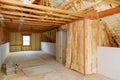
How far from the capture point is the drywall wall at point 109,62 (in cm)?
343

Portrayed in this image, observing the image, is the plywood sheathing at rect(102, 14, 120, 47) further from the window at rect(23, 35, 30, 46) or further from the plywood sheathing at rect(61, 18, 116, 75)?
the window at rect(23, 35, 30, 46)

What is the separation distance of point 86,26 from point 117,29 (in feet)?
5.30

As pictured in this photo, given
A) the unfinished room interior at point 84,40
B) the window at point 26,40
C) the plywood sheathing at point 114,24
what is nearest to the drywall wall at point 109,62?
the unfinished room interior at point 84,40

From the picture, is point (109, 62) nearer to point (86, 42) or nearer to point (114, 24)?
point (86, 42)

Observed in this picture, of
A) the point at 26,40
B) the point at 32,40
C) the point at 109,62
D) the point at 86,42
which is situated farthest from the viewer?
the point at 32,40

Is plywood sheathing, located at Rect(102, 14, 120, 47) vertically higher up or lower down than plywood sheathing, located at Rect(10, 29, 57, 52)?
higher up

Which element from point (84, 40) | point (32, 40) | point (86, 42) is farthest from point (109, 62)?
point (32, 40)

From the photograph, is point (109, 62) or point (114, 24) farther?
point (114, 24)

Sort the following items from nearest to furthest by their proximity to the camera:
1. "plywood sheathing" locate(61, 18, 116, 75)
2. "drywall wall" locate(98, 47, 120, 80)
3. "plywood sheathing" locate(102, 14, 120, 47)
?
"drywall wall" locate(98, 47, 120, 80) → "plywood sheathing" locate(61, 18, 116, 75) → "plywood sheathing" locate(102, 14, 120, 47)

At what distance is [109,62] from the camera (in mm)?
3688

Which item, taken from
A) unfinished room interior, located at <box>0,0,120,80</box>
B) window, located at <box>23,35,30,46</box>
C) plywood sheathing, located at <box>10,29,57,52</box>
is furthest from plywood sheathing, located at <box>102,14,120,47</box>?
window, located at <box>23,35,30,46</box>

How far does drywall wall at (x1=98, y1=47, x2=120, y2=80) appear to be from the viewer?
3434 mm

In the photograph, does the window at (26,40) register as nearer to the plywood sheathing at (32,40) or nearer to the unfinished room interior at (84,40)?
the plywood sheathing at (32,40)

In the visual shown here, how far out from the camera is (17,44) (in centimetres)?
1116
